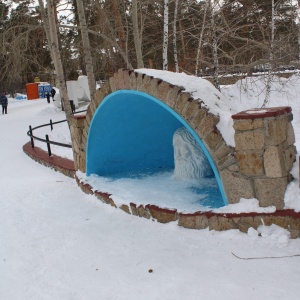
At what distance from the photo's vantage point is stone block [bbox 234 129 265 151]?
3562 millimetres

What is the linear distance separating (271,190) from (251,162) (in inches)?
12.9

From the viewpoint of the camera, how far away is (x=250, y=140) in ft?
11.8

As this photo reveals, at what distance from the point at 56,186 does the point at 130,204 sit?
2356 millimetres

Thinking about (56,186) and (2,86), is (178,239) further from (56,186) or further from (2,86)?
(2,86)

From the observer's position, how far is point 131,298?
286 centimetres

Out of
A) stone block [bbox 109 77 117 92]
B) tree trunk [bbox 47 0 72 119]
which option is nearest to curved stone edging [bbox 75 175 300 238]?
stone block [bbox 109 77 117 92]

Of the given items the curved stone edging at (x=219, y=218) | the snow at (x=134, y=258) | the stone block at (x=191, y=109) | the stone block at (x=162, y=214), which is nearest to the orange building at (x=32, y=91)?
the snow at (x=134, y=258)

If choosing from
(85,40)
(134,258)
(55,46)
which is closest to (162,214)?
(134,258)

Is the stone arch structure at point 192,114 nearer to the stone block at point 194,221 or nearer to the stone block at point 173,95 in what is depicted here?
the stone block at point 173,95

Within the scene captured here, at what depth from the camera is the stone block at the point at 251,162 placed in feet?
11.8

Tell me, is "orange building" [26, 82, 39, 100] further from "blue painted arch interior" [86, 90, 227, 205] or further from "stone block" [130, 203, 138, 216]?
"stone block" [130, 203, 138, 216]

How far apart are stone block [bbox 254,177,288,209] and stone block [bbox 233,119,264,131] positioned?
0.52 m

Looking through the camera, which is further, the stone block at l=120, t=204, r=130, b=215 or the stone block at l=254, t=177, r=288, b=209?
the stone block at l=120, t=204, r=130, b=215

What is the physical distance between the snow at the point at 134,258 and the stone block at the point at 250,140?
517 millimetres
